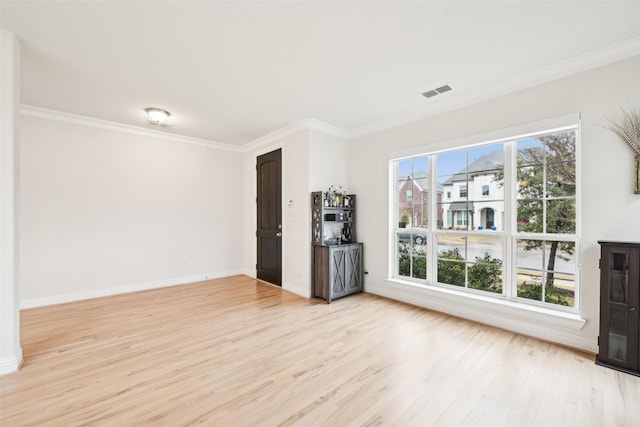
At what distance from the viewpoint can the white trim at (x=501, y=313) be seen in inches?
107

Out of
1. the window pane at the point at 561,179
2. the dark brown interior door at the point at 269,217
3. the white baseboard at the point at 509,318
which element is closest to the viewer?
the white baseboard at the point at 509,318

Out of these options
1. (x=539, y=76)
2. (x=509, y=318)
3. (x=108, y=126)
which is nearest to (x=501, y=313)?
(x=509, y=318)

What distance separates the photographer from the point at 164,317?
11.6ft

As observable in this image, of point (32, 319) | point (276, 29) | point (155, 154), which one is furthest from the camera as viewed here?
point (155, 154)

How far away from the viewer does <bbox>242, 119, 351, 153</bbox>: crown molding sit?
4391mm

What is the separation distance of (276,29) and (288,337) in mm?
2955

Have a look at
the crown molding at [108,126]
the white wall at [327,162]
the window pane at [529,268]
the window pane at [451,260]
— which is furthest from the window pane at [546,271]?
the crown molding at [108,126]

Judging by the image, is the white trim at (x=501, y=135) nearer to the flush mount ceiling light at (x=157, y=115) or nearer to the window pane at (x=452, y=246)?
the window pane at (x=452, y=246)

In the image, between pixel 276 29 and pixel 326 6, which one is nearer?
pixel 326 6

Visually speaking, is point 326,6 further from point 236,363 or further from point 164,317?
point 164,317

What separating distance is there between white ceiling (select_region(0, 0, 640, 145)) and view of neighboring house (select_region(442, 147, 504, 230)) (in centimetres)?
84

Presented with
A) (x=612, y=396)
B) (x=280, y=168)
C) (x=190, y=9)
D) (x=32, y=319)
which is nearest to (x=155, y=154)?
(x=280, y=168)

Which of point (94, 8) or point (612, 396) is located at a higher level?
point (94, 8)

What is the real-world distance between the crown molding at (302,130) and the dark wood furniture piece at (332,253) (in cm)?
108
